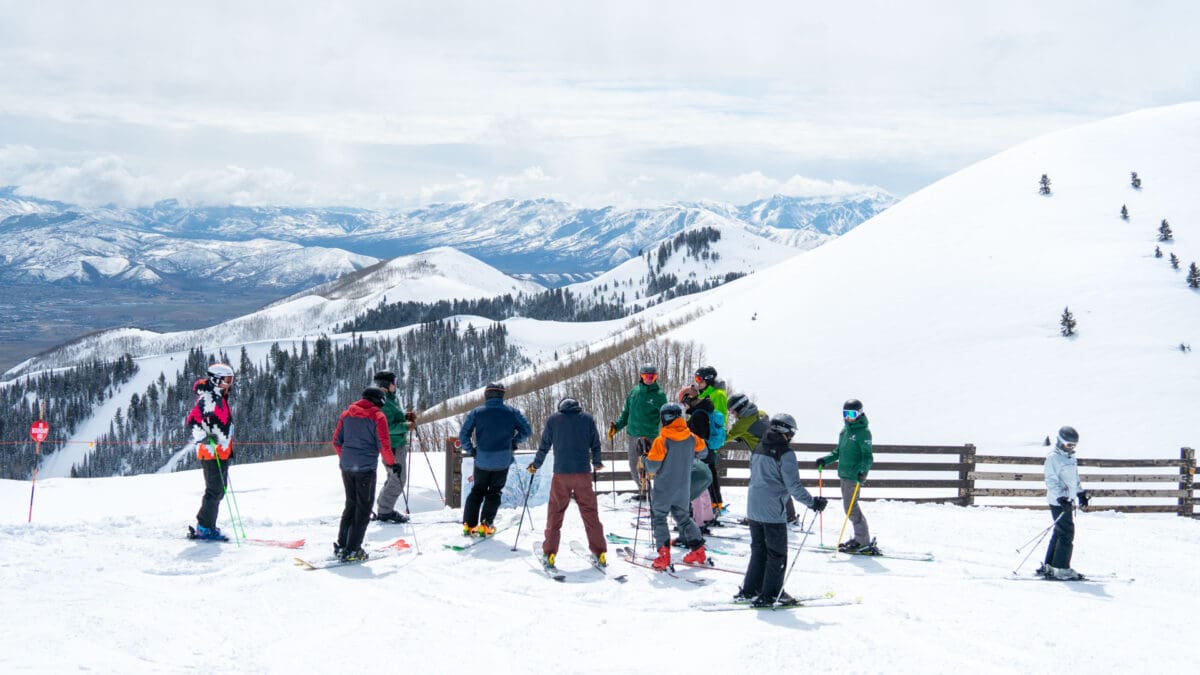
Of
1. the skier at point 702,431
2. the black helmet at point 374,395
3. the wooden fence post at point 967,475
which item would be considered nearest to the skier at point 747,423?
the skier at point 702,431

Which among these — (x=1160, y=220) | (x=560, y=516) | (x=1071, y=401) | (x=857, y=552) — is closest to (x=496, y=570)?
(x=560, y=516)

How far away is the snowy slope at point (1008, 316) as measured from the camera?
3225 cm

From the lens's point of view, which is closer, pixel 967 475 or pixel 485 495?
pixel 485 495

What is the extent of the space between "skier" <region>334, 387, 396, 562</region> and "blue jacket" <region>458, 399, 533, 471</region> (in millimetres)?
1298

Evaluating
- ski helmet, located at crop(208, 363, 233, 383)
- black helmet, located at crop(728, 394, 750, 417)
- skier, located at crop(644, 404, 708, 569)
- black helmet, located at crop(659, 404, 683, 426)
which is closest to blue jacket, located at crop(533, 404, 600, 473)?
skier, located at crop(644, 404, 708, 569)

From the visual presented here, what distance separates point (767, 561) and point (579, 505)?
2.61 meters

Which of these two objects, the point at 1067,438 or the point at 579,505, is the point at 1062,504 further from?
the point at 579,505

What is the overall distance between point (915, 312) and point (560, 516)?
128 ft

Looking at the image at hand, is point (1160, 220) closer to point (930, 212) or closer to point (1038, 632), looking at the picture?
point (930, 212)

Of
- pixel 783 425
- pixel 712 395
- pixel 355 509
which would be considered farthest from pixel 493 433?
pixel 783 425

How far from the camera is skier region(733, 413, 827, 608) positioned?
8438 millimetres

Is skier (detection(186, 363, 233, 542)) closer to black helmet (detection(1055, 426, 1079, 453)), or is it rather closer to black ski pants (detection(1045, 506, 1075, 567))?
black helmet (detection(1055, 426, 1079, 453))

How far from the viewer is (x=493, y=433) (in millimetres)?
11094

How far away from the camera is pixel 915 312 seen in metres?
43.9
